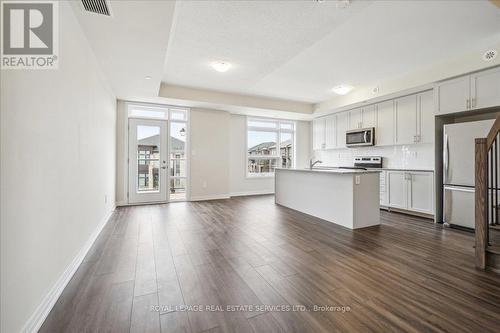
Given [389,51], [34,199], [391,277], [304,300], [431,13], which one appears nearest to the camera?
[34,199]

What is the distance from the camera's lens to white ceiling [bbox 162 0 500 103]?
2.48 meters

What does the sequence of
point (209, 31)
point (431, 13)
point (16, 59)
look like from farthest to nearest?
point (209, 31) < point (431, 13) < point (16, 59)

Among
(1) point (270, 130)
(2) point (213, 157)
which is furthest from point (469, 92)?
(2) point (213, 157)

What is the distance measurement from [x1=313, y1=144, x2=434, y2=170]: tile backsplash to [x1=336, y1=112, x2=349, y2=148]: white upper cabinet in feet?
0.91

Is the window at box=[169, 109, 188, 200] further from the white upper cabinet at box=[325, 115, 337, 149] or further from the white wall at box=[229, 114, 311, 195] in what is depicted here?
the white upper cabinet at box=[325, 115, 337, 149]

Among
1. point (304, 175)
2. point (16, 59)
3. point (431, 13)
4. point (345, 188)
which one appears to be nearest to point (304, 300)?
point (345, 188)

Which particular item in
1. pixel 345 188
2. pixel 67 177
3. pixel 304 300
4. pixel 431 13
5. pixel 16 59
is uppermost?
pixel 431 13

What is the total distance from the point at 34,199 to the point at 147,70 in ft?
9.16

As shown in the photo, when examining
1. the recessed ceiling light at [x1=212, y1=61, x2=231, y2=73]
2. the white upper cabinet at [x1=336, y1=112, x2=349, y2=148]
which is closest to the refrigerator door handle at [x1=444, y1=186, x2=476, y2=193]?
the white upper cabinet at [x1=336, y1=112, x2=349, y2=148]

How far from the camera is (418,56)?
11.9 feet

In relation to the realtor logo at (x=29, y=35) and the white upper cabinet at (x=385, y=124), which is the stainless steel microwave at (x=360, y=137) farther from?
the realtor logo at (x=29, y=35)

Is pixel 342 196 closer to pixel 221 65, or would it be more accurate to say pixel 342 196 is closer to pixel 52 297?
pixel 221 65

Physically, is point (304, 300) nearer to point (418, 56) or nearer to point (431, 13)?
point (431, 13)

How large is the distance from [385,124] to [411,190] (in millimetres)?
1660
